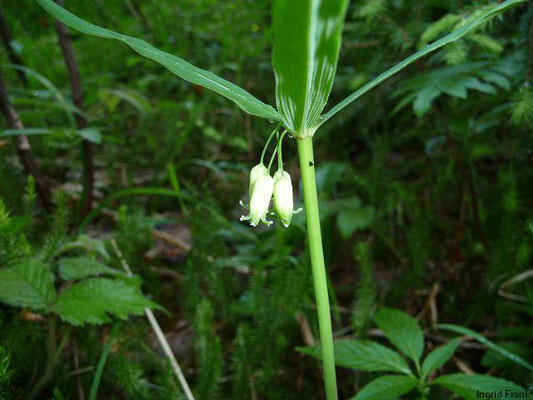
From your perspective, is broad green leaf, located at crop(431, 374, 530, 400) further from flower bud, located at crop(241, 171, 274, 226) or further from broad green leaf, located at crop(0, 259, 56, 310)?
broad green leaf, located at crop(0, 259, 56, 310)

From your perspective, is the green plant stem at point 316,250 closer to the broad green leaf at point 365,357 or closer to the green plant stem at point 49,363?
the broad green leaf at point 365,357

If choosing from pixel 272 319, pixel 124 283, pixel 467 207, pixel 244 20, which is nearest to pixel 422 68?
pixel 467 207

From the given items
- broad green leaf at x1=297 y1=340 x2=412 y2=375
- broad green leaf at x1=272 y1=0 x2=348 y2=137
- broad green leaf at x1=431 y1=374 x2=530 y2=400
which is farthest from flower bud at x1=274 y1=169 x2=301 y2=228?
broad green leaf at x1=431 y1=374 x2=530 y2=400

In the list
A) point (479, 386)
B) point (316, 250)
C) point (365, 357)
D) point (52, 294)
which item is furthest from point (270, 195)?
point (52, 294)

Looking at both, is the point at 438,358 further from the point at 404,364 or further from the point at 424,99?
the point at 424,99

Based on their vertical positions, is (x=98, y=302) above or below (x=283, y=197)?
below

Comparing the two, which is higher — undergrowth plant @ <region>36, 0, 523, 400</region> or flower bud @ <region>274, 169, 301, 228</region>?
undergrowth plant @ <region>36, 0, 523, 400</region>
